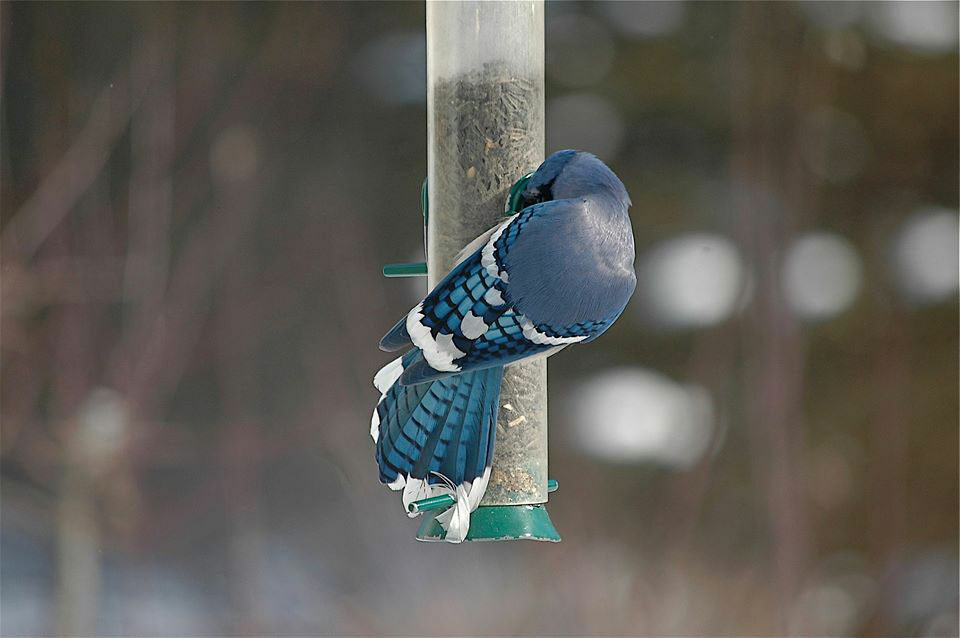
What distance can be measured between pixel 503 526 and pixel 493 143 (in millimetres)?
504

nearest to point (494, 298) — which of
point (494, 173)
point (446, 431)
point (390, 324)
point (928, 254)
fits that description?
point (446, 431)

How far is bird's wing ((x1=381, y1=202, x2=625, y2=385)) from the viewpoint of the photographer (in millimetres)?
1402

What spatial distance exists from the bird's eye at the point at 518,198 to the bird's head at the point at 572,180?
3 centimetres

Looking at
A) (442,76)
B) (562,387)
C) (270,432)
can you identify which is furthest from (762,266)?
(442,76)

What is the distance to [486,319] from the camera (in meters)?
1.40

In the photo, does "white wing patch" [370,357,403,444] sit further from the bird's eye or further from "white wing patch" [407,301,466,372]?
the bird's eye

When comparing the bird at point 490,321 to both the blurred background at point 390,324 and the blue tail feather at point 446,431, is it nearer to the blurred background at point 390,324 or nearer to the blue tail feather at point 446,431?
the blue tail feather at point 446,431

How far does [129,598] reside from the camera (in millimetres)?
2875

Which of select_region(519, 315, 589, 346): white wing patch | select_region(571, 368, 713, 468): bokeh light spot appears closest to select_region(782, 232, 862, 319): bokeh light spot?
select_region(571, 368, 713, 468): bokeh light spot

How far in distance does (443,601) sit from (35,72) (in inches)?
63.0

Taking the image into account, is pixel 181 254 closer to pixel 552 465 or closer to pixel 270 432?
pixel 270 432

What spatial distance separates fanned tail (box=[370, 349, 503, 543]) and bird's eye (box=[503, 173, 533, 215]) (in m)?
0.22

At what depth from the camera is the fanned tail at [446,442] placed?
1454 millimetres

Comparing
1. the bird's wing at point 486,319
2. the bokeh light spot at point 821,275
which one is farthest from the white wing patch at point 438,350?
the bokeh light spot at point 821,275
